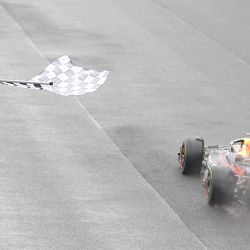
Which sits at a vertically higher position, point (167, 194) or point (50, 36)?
point (167, 194)

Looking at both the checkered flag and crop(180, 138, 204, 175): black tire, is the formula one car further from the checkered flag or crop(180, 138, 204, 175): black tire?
the checkered flag

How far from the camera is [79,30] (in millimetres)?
34281

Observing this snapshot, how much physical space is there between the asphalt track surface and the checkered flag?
0.31m

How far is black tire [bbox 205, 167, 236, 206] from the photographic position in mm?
18156

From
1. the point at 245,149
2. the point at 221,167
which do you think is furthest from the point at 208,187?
the point at 245,149

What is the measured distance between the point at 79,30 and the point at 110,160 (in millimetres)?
13472

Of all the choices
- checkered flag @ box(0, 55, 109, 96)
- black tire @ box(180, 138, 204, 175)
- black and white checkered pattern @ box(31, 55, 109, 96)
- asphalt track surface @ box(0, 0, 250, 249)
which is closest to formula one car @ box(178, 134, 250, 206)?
black tire @ box(180, 138, 204, 175)

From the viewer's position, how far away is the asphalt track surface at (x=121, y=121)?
17781mm

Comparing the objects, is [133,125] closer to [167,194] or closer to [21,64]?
[167,194]

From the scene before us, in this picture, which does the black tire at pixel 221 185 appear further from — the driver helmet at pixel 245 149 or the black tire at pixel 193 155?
the black tire at pixel 193 155

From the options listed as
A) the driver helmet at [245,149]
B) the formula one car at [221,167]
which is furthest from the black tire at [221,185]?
the driver helmet at [245,149]

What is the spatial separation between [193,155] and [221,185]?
6.59 feet

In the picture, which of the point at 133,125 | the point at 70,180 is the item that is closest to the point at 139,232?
the point at 70,180

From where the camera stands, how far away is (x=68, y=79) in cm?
2414
